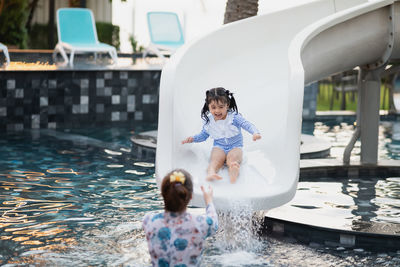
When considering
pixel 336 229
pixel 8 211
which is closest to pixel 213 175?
pixel 336 229

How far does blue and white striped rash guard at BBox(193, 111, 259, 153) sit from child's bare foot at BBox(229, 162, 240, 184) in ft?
0.98

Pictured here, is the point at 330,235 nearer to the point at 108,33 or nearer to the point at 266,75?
the point at 266,75

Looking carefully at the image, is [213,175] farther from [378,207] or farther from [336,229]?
[378,207]

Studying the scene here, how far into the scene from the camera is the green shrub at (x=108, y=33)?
1747 centimetres

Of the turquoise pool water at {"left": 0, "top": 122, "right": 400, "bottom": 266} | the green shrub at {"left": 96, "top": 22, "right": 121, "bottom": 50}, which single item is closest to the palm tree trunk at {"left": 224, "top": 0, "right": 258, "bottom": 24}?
the turquoise pool water at {"left": 0, "top": 122, "right": 400, "bottom": 266}

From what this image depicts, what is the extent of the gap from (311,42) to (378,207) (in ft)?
4.90

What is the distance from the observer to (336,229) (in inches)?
188

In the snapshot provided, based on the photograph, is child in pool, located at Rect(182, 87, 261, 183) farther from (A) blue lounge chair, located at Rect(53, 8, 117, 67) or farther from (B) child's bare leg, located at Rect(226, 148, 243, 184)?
(A) blue lounge chair, located at Rect(53, 8, 117, 67)

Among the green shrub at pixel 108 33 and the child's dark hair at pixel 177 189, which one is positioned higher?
the green shrub at pixel 108 33

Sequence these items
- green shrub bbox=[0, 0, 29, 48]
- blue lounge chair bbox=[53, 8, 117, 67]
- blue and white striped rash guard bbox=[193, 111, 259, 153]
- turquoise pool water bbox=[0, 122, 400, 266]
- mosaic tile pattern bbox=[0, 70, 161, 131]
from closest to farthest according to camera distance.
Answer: turquoise pool water bbox=[0, 122, 400, 266]
blue and white striped rash guard bbox=[193, 111, 259, 153]
mosaic tile pattern bbox=[0, 70, 161, 131]
blue lounge chair bbox=[53, 8, 117, 67]
green shrub bbox=[0, 0, 29, 48]

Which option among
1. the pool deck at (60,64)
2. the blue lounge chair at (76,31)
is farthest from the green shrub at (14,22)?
the blue lounge chair at (76,31)

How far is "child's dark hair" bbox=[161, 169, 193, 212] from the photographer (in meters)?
3.38

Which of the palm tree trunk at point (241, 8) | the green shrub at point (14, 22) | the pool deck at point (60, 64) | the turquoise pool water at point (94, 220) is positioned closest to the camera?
the turquoise pool water at point (94, 220)

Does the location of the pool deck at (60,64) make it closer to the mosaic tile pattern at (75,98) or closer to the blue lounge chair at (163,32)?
the mosaic tile pattern at (75,98)
